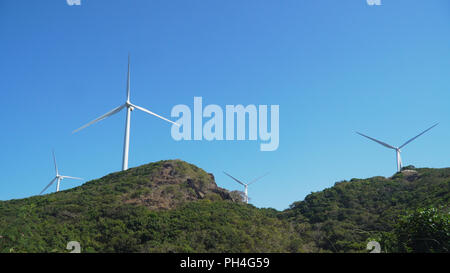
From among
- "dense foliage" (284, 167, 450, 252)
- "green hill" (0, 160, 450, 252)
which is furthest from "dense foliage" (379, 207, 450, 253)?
"dense foliage" (284, 167, 450, 252)

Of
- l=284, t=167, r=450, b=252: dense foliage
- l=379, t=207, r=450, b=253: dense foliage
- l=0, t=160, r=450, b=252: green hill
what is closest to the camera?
l=379, t=207, r=450, b=253: dense foliage

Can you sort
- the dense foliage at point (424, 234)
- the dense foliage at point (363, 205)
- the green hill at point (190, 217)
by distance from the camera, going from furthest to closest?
1. the dense foliage at point (363, 205)
2. the green hill at point (190, 217)
3. the dense foliage at point (424, 234)

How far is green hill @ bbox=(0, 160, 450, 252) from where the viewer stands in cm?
3781

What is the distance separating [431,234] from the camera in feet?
87.4

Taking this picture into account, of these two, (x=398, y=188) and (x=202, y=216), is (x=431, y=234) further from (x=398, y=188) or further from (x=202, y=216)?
(x=398, y=188)

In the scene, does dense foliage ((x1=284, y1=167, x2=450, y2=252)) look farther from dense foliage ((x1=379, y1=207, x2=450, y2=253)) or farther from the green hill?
dense foliage ((x1=379, y1=207, x2=450, y2=253))

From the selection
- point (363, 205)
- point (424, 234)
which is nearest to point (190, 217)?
point (424, 234)

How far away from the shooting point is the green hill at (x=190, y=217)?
124ft

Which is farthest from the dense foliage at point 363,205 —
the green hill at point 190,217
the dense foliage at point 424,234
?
the dense foliage at point 424,234

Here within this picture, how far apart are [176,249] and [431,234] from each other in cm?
2193

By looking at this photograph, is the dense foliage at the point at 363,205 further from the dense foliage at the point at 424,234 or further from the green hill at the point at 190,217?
the dense foliage at the point at 424,234
